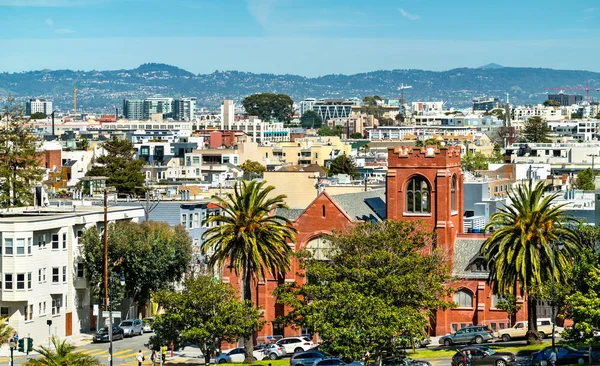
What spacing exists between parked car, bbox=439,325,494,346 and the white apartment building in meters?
28.5

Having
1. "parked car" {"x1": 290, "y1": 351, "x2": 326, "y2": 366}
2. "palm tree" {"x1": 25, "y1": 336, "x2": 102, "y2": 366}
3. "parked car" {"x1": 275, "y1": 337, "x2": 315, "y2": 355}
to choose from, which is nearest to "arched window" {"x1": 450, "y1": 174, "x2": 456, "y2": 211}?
"parked car" {"x1": 275, "y1": 337, "x2": 315, "y2": 355}

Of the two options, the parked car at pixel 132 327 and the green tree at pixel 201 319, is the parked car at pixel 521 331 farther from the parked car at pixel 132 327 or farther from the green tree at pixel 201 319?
the parked car at pixel 132 327

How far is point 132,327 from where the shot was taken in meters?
101

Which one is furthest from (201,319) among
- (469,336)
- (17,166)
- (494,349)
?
(17,166)

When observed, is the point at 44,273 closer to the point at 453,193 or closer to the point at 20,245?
the point at 20,245

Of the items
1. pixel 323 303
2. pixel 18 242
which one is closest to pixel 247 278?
pixel 323 303

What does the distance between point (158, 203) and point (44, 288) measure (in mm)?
27353

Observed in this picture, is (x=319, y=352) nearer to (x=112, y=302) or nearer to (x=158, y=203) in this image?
(x=112, y=302)

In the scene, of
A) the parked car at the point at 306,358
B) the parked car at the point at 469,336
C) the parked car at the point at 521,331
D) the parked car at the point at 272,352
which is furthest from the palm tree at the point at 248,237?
the parked car at the point at 521,331

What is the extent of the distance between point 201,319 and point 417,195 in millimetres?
21288

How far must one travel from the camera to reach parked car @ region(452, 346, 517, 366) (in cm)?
7738

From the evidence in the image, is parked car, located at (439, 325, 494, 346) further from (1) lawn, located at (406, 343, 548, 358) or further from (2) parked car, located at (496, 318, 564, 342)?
(1) lawn, located at (406, 343, 548, 358)

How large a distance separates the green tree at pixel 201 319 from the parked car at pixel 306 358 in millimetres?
3752

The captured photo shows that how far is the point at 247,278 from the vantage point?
8912 centimetres
